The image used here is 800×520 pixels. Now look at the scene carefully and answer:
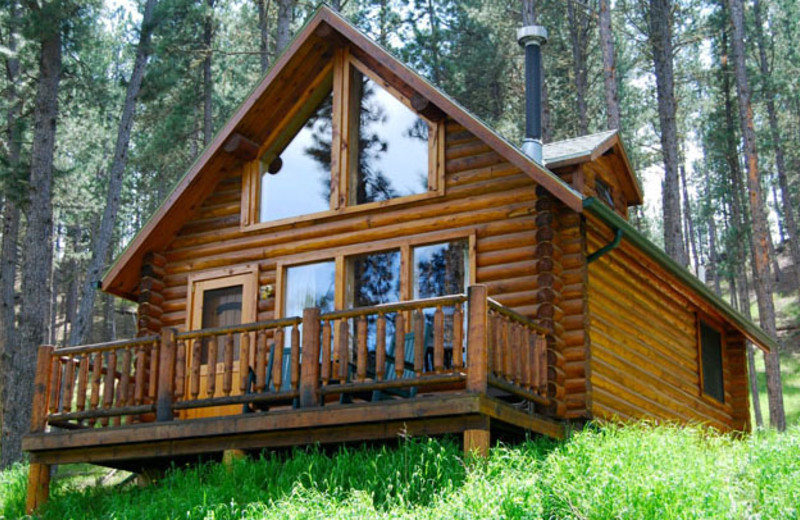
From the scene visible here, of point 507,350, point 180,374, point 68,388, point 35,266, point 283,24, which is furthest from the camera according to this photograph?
point 283,24

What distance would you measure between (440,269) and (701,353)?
22.3 feet

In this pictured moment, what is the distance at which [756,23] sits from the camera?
37.8 m

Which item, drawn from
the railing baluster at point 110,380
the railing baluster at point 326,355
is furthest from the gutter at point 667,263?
the railing baluster at point 110,380

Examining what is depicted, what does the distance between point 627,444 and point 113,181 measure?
15.3 meters

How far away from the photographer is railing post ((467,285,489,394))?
10258 mm

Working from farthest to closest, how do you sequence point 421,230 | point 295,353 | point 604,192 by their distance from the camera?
point 604,192, point 421,230, point 295,353

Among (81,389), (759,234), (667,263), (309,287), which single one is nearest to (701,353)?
(667,263)

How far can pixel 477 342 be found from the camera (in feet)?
33.8

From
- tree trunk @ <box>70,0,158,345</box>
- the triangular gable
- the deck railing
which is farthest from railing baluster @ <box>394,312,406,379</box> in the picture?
tree trunk @ <box>70,0,158,345</box>

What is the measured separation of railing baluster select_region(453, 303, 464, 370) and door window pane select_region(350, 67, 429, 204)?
131 inches

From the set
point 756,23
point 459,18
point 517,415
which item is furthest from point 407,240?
point 756,23

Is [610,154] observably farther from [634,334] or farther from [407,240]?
[407,240]

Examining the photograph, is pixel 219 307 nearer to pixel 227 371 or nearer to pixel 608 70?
pixel 227 371

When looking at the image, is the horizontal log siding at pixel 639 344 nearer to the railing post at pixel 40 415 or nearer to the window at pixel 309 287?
the window at pixel 309 287
